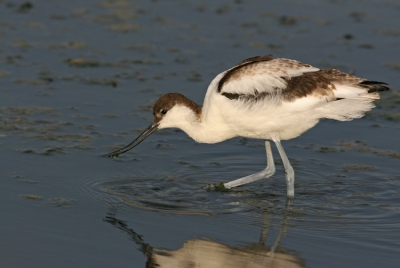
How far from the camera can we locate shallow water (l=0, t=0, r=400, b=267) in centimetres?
549

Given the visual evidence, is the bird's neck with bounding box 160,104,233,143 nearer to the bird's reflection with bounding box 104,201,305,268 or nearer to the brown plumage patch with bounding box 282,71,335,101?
the brown plumage patch with bounding box 282,71,335,101

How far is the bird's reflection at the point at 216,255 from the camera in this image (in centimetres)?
525

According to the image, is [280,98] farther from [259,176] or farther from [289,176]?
[259,176]

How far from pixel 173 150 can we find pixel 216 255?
7.81ft

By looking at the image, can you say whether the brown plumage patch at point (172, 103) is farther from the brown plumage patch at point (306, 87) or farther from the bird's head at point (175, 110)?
the brown plumage patch at point (306, 87)

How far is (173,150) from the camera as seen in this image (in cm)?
761

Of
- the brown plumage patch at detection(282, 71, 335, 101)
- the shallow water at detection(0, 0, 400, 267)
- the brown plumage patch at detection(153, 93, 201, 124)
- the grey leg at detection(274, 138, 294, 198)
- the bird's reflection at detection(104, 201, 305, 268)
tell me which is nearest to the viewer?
the bird's reflection at detection(104, 201, 305, 268)

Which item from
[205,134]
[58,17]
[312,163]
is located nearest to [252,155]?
[312,163]

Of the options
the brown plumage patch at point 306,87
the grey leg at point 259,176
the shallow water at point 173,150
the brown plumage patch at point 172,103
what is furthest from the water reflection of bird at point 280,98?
the shallow water at point 173,150

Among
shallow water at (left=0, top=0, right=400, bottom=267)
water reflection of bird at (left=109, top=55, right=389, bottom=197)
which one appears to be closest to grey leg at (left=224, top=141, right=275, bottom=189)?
shallow water at (left=0, top=0, right=400, bottom=267)

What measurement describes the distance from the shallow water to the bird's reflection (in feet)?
0.04

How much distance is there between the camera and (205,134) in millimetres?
6676

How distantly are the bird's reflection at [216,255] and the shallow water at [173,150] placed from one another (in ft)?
0.04

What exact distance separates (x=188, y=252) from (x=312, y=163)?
240 cm
